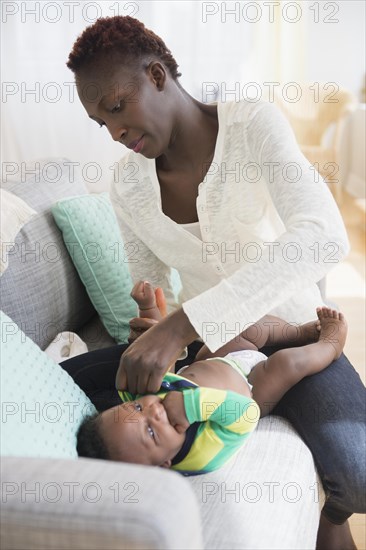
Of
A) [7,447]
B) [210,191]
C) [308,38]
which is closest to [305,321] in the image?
[210,191]


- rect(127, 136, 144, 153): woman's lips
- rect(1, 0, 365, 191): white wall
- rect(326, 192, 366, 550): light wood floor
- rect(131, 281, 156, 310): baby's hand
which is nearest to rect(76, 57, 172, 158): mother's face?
rect(127, 136, 144, 153): woman's lips

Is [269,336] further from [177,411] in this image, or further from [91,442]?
[91,442]

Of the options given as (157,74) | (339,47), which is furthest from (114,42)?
(339,47)

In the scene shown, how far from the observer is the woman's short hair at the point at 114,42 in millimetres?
1371

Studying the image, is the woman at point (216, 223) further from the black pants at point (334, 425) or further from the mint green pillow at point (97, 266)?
the mint green pillow at point (97, 266)

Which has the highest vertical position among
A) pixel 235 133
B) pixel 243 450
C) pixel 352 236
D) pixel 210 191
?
pixel 235 133

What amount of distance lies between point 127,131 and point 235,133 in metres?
0.25

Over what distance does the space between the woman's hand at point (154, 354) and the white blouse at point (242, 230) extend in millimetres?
28

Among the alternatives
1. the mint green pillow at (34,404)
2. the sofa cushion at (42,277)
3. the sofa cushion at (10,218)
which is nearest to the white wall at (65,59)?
the sofa cushion at (42,277)

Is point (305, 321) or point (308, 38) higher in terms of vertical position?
point (308, 38)

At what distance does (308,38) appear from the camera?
548 cm

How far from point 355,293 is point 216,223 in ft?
7.05

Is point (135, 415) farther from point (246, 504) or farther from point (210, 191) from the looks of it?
point (210, 191)

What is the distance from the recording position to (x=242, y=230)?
1.55 metres
